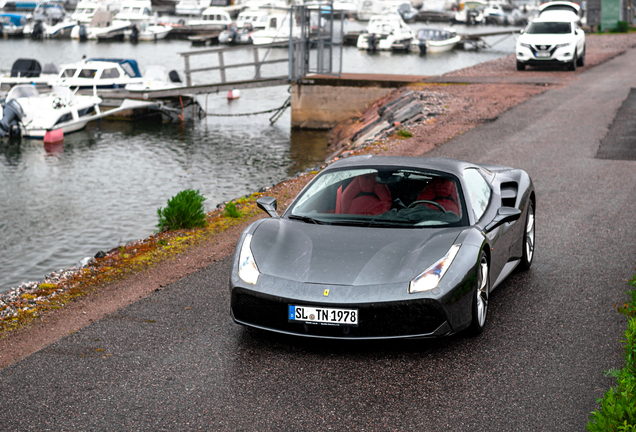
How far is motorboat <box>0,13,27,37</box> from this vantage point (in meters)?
90.5

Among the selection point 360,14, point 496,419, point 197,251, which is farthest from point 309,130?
point 360,14

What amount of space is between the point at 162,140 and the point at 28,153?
4801 mm

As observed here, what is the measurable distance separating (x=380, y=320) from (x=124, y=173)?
1781 cm

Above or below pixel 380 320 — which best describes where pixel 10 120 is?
below

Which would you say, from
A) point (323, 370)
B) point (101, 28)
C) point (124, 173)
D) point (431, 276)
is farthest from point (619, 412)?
point (101, 28)

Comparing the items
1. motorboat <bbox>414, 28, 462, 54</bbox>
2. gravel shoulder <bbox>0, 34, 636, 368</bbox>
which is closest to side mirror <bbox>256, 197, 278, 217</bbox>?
gravel shoulder <bbox>0, 34, 636, 368</bbox>

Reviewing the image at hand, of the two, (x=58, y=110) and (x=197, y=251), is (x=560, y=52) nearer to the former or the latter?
(x=58, y=110)

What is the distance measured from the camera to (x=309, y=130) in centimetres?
2842

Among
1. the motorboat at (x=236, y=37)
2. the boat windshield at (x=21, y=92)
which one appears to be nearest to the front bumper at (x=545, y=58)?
the boat windshield at (x=21, y=92)

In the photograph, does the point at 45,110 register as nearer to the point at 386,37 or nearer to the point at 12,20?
the point at 386,37

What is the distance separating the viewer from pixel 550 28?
3161cm

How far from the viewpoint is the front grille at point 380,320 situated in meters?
5.29

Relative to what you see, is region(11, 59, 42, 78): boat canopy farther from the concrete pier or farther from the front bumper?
the front bumper

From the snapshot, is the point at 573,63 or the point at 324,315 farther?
the point at 573,63
